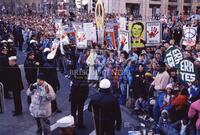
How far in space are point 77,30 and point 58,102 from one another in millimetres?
3837

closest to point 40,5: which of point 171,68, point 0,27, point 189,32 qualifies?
point 0,27

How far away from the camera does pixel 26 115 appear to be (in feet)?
31.1

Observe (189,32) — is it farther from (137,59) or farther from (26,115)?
(26,115)

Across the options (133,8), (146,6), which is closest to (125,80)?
(146,6)

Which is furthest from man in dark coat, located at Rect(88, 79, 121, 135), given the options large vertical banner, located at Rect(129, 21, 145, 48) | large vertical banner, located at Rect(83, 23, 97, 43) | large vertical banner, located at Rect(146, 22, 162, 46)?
large vertical banner, located at Rect(83, 23, 97, 43)

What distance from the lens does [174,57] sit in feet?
26.6

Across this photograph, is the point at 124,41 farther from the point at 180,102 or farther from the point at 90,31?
the point at 180,102

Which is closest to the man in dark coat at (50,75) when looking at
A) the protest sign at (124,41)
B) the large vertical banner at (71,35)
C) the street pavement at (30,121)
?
the street pavement at (30,121)

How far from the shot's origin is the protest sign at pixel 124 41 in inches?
417

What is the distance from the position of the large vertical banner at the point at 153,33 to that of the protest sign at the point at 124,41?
0.95m

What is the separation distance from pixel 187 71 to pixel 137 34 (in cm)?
413

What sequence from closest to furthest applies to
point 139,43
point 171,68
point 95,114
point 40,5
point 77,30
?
point 95,114 → point 171,68 → point 139,43 → point 77,30 → point 40,5

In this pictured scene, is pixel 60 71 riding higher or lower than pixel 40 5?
lower

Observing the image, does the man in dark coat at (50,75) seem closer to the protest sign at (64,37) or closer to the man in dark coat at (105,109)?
the man in dark coat at (105,109)
